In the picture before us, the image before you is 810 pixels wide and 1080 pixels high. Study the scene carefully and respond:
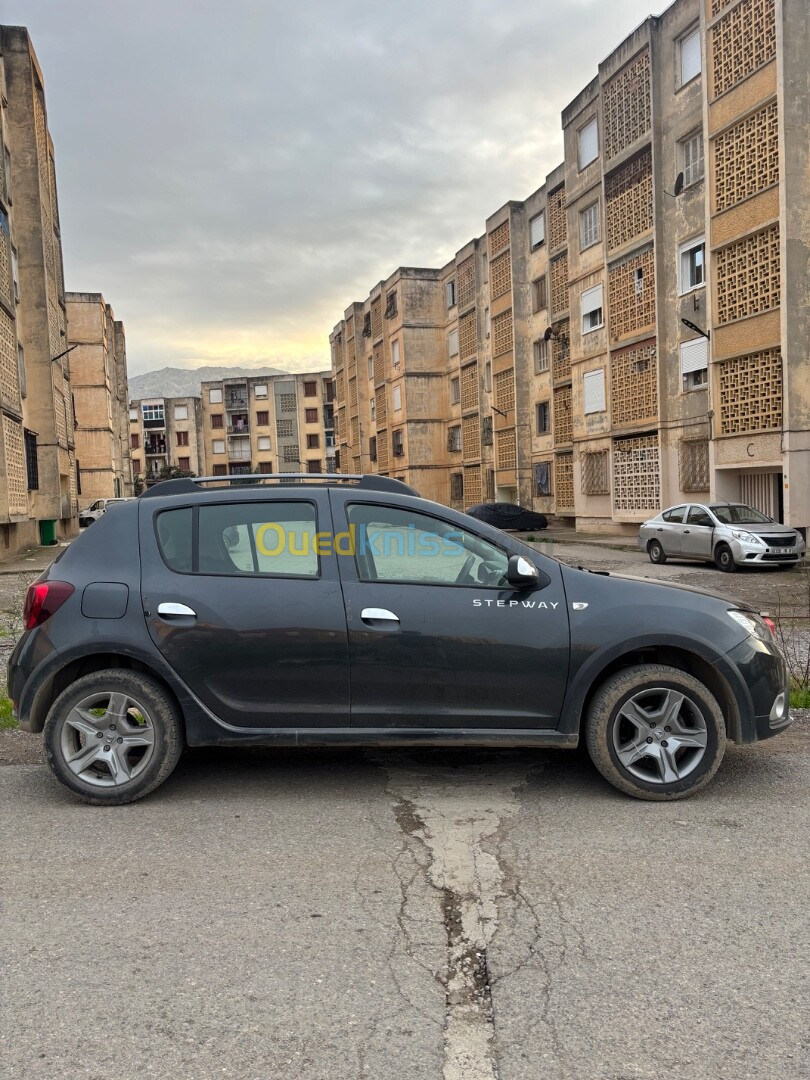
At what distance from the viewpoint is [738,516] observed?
63.4ft

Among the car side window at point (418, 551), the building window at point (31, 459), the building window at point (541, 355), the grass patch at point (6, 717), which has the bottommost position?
the grass patch at point (6, 717)

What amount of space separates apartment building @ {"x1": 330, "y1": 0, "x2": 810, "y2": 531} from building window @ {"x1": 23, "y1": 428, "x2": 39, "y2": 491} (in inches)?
808

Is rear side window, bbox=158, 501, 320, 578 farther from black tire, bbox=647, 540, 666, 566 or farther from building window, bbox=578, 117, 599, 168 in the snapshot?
building window, bbox=578, 117, 599, 168

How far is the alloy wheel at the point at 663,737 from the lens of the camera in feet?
15.2

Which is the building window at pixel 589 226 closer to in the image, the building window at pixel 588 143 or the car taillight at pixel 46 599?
the building window at pixel 588 143

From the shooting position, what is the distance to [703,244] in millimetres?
26469

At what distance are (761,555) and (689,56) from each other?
1763cm

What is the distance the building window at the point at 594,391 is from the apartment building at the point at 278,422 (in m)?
60.3

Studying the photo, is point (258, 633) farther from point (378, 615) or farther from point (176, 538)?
point (176, 538)

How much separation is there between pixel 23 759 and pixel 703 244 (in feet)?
85.1

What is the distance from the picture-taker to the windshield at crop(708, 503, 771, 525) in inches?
752

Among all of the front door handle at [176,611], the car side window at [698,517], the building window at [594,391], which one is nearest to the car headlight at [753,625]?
the front door handle at [176,611]

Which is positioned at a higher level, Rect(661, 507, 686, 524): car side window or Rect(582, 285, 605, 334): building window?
Rect(582, 285, 605, 334): building window

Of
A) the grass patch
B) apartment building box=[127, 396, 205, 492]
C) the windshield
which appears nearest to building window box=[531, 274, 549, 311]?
the windshield
